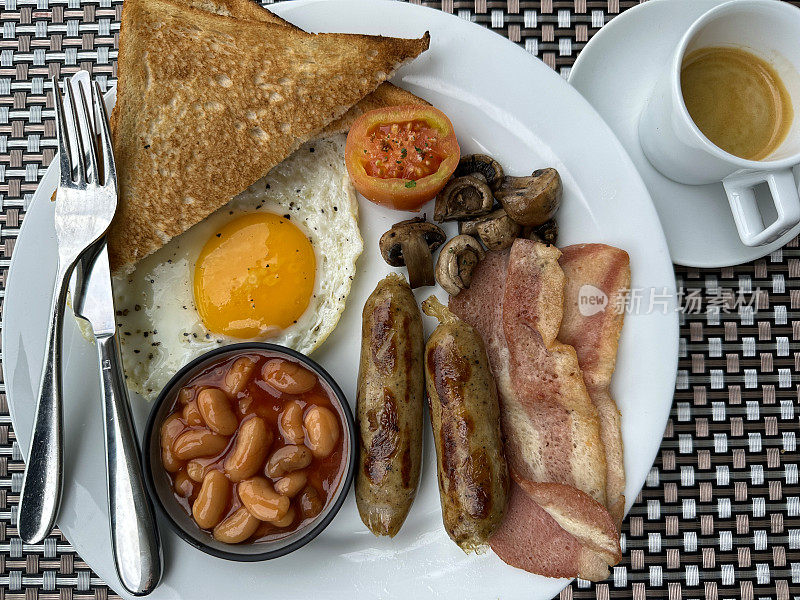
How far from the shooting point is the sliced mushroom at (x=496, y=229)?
6.03 ft

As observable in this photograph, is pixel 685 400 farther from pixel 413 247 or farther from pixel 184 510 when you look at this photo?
pixel 184 510

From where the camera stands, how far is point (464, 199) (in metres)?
1.87

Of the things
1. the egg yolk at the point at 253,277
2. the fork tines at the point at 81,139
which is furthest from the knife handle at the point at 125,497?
the fork tines at the point at 81,139

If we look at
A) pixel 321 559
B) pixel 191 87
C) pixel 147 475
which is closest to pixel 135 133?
pixel 191 87

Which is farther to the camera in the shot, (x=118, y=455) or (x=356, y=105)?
(x=356, y=105)

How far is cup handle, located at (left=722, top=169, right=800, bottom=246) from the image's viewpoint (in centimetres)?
167

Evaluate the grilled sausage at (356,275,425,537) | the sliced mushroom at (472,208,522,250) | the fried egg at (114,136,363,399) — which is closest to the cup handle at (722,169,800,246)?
the sliced mushroom at (472,208,522,250)

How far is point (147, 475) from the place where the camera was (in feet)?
5.43

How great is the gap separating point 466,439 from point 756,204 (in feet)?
3.87

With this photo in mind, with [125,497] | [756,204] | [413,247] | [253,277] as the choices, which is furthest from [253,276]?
[756,204]

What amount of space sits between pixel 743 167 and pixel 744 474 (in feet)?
3.76

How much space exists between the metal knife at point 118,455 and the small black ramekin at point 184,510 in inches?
4.3

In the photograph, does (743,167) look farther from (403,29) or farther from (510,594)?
(510,594)

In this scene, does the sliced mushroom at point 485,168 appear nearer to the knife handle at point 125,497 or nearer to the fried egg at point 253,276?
the fried egg at point 253,276
